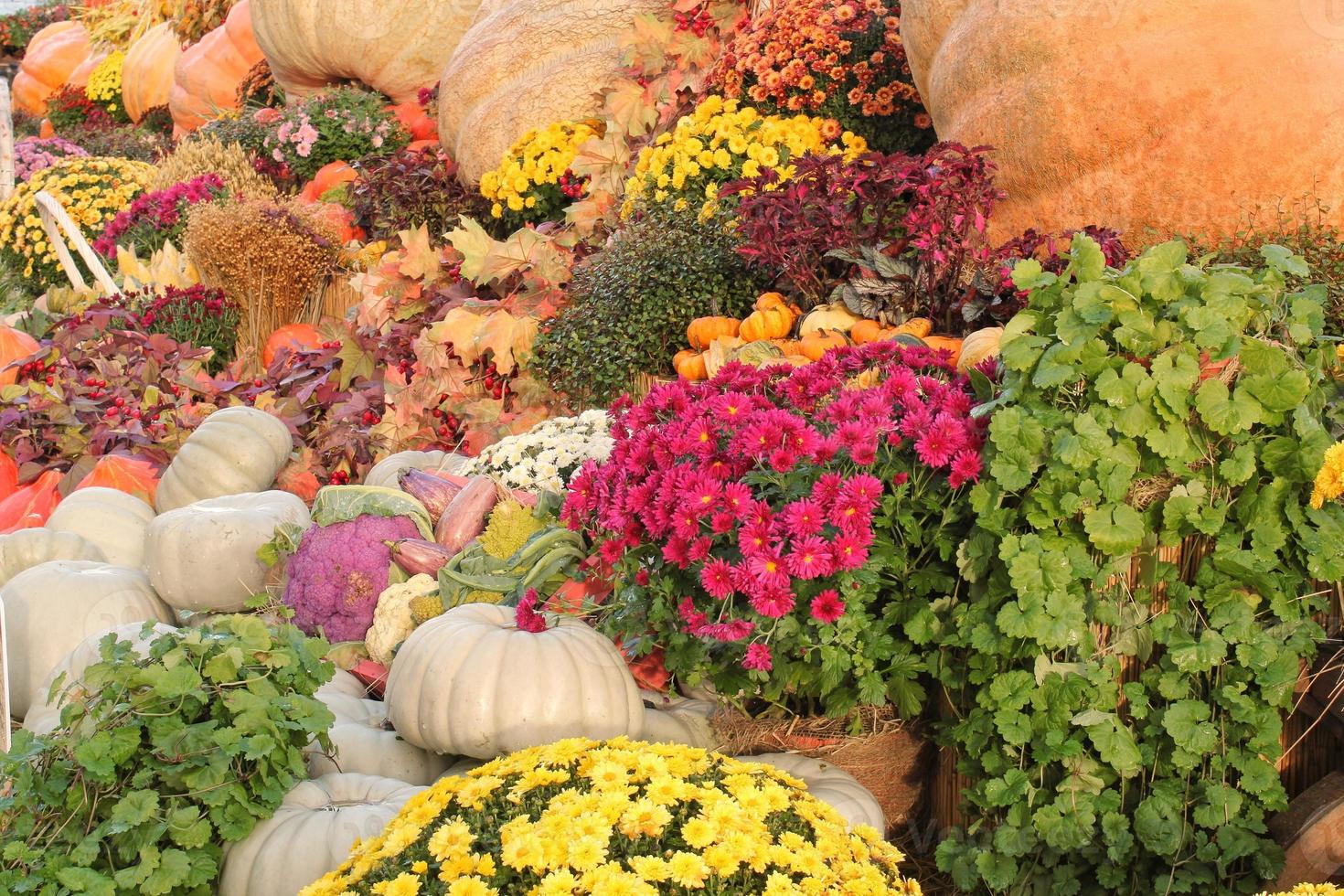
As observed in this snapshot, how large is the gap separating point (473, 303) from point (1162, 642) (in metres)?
3.82

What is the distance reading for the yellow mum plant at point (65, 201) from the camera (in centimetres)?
976

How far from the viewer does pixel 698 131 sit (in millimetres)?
5496

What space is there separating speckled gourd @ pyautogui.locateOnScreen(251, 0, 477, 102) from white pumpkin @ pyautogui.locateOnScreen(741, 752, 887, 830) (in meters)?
8.13

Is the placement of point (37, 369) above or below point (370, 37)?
below

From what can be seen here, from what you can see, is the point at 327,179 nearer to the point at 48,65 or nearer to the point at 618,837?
the point at 618,837

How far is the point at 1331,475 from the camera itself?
2.04 metres

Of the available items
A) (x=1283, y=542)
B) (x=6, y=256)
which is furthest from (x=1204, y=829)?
(x=6, y=256)

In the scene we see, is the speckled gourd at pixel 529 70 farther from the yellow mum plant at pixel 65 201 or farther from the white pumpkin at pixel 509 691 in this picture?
the white pumpkin at pixel 509 691

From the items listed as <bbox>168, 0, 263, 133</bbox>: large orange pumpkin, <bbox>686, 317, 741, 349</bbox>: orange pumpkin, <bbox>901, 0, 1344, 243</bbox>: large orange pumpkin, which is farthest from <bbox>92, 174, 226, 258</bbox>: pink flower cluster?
<bbox>901, 0, 1344, 243</bbox>: large orange pumpkin

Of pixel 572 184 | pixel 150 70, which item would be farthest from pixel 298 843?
pixel 150 70

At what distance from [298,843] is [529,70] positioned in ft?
19.5

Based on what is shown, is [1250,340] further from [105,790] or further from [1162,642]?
[105,790]

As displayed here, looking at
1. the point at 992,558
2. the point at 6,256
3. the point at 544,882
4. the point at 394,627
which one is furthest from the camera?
the point at 6,256

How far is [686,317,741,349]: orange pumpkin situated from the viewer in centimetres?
442
